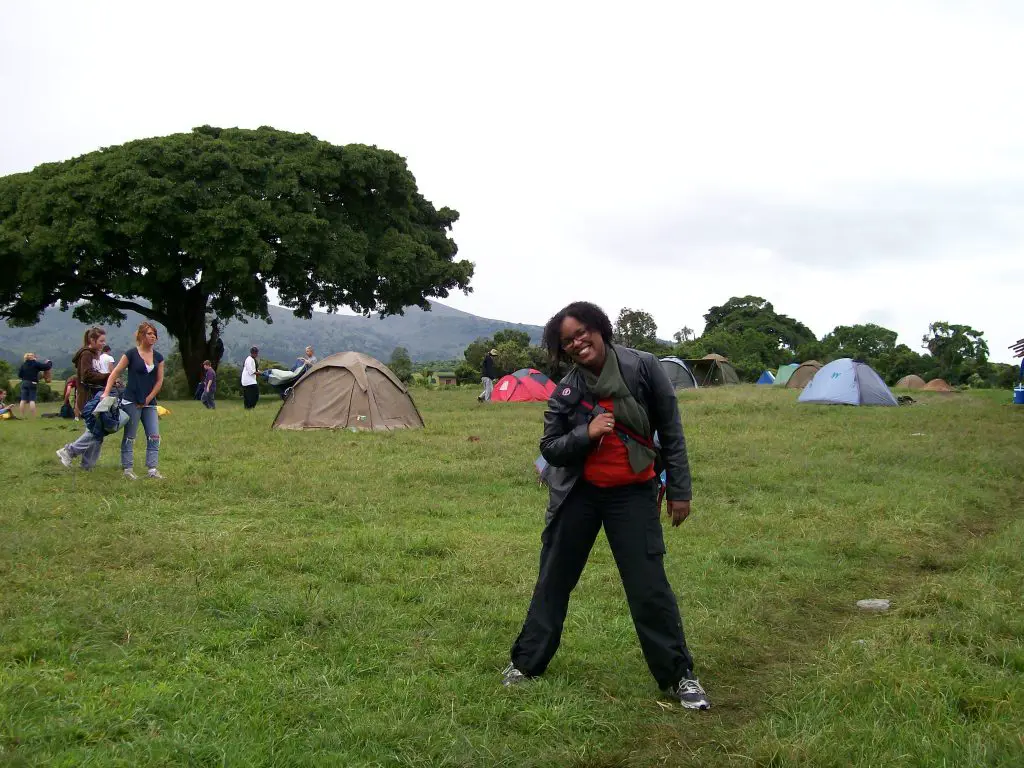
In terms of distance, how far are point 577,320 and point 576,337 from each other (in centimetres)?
10

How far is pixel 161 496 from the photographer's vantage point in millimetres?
9094

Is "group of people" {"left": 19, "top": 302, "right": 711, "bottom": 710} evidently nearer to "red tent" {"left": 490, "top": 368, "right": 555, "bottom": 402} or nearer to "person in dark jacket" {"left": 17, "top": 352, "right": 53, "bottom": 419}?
"person in dark jacket" {"left": 17, "top": 352, "right": 53, "bottom": 419}

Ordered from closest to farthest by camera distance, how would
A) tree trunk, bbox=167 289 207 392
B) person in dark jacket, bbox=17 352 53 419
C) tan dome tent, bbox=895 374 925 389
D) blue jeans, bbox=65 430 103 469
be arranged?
1. blue jeans, bbox=65 430 103 469
2. person in dark jacket, bbox=17 352 53 419
3. tree trunk, bbox=167 289 207 392
4. tan dome tent, bbox=895 374 925 389

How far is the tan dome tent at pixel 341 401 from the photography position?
54.2ft

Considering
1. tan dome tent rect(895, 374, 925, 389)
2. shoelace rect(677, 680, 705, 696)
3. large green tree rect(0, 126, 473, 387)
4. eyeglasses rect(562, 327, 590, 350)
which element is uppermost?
large green tree rect(0, 126, 473, 387)

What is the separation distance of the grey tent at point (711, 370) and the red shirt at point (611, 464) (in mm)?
40047

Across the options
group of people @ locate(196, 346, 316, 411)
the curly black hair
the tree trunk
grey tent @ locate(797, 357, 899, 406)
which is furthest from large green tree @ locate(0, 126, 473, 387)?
the curly black hair

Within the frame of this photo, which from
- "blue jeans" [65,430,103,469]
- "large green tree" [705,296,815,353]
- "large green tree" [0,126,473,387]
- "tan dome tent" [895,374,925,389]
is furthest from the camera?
"large green tree" [705,296,815,353]

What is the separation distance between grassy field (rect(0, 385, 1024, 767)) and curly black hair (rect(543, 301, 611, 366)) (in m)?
1.72

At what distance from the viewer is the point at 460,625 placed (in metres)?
5.41

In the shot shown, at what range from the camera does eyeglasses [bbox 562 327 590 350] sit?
4383mm

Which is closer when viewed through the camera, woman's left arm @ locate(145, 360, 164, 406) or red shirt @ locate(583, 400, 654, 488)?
red shirt @ locate(583, 400, 654, 488)

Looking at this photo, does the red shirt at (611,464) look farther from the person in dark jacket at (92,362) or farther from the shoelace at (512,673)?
the person in dark jacket at (92,362)

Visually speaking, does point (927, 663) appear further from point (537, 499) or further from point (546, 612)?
point (537, 499)
